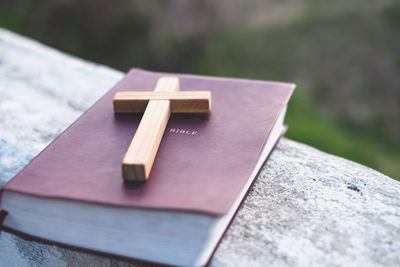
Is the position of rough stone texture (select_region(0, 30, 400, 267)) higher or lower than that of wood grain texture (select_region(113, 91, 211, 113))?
lower

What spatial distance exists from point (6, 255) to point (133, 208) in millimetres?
662

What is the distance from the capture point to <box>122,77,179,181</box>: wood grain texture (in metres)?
1.04

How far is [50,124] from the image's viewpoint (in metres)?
1.62

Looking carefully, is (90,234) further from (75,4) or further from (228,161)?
(75,4)

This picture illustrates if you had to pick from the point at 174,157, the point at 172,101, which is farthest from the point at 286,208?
the point at 172,101

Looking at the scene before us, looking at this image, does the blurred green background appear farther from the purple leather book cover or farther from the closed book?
the closed book

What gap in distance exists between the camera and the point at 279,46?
527 cm

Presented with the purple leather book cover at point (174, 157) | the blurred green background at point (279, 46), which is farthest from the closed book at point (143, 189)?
the blurred green background at point (279, 46)

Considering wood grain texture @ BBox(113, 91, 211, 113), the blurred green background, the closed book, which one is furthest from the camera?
the blurred green background

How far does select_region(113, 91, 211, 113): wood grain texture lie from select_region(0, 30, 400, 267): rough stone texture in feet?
0.99

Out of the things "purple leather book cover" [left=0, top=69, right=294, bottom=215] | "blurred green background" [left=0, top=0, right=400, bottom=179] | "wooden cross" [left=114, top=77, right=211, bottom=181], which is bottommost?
"blurred green background" [left=0, top=0, right=400, bottom=179]

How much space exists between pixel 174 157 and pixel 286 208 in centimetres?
35

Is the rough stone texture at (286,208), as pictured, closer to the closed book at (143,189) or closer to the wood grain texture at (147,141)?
the closed book at (143,189)

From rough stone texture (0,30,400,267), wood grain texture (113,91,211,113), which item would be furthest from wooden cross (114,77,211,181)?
rough stone texture (0,30,400,267)
